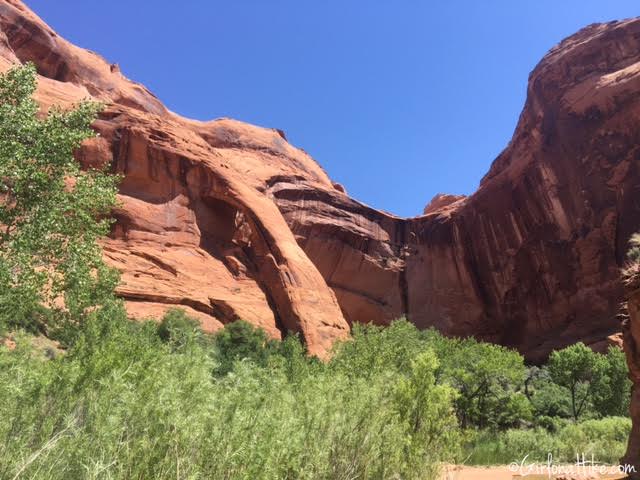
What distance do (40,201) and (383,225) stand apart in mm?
39488

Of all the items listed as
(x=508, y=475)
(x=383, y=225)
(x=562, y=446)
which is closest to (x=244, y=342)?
(x=562, y=446)

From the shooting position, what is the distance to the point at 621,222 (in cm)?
3219

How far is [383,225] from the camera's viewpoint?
4528cm

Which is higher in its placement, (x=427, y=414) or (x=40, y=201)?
(x=40, y=201)

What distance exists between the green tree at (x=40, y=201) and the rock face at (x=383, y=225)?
17.1 metres

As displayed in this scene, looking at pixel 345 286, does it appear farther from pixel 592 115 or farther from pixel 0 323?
pixel 0 323

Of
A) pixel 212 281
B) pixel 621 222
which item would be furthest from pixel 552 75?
pixel 212 281

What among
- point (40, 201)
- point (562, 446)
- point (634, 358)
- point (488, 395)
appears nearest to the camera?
point (40, 201)

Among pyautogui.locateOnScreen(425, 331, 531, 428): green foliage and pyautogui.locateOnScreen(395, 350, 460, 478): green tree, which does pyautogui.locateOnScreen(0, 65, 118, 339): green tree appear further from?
pyautogui.locateOnScreen(425, 331, 531, 428): green foliage

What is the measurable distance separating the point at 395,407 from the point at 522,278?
36223 mm

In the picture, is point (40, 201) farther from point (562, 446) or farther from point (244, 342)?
point (244, 342)

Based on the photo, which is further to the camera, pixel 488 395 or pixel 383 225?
pixel 383 225

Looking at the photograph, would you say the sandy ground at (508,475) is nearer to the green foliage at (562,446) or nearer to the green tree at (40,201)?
the green foliage at (562,446)

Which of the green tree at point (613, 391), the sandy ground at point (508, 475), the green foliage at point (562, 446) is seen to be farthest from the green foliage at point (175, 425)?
the green tree at point (613, 391)
